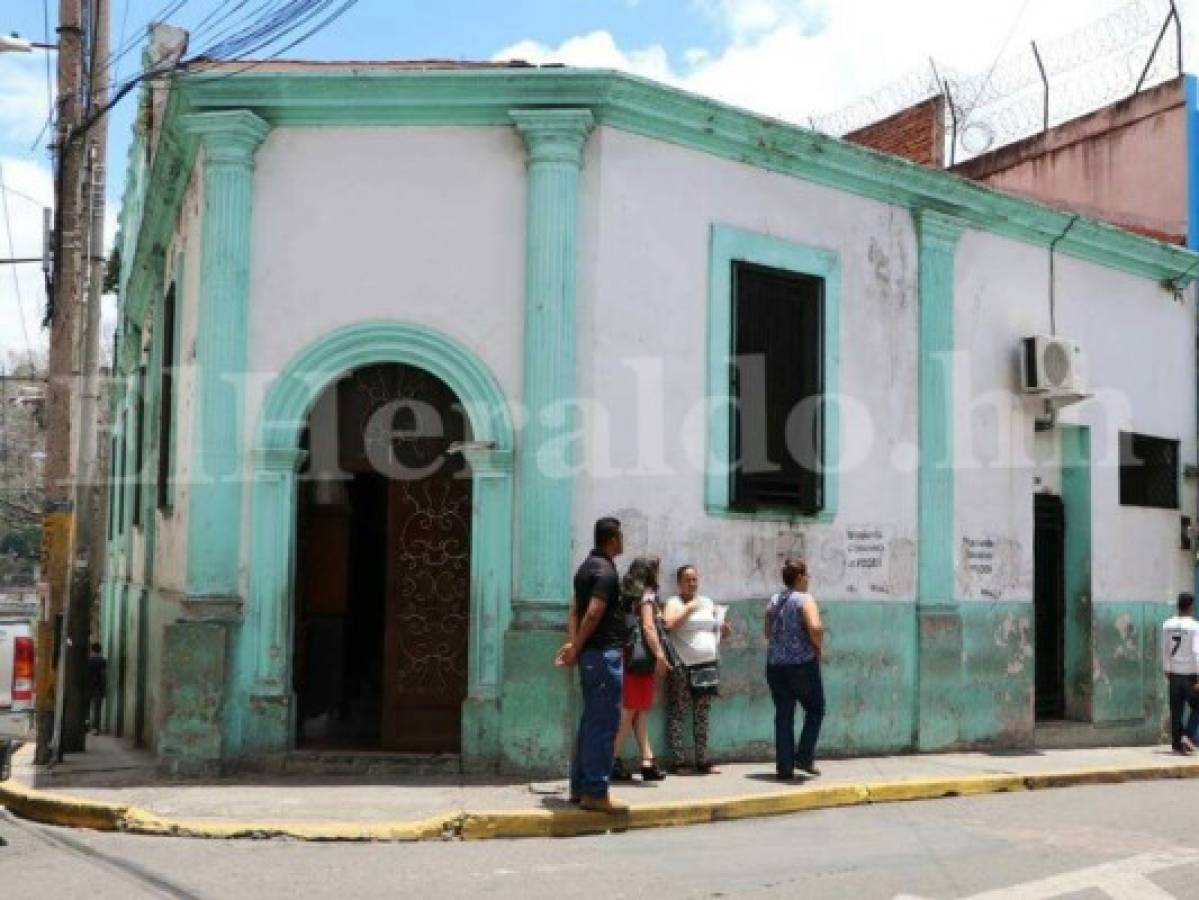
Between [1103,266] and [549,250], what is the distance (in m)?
6.99

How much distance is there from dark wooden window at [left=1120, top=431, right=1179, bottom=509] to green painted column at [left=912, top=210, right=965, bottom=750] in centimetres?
312

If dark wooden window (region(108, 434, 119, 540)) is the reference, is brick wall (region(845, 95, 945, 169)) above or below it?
above

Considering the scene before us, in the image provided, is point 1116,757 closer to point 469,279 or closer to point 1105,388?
point 1105,388

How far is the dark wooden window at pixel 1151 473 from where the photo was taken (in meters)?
14.3

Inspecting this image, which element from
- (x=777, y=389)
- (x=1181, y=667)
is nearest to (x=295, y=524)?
(x=777, y=389)

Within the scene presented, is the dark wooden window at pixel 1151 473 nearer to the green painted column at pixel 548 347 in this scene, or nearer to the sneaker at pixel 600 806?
the green painted column at pixel 548 347

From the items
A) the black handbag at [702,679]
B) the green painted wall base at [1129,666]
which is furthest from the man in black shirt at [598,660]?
the green painted wall base at [1129,666]

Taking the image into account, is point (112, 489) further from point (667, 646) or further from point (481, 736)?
point (667, 646)

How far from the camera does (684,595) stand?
999cm

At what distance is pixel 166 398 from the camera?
13.2 m

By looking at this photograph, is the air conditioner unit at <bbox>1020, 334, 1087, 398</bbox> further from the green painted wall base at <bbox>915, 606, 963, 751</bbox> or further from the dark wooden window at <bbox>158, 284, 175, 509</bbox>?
the dark wooden window at <bbox>158, 284, 175, 509</bbox>

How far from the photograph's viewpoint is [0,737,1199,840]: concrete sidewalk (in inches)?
316

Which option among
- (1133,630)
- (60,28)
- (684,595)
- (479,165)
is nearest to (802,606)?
(684,595)

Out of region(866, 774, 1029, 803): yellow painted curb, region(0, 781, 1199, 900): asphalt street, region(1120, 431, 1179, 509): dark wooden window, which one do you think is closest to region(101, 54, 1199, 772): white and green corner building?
region(866, 774, 1029, 803): yellow painted curb
